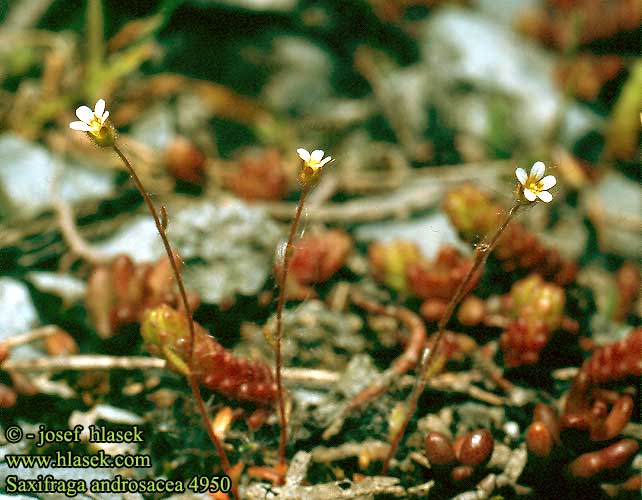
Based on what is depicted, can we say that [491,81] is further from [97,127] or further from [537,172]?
[97,127]

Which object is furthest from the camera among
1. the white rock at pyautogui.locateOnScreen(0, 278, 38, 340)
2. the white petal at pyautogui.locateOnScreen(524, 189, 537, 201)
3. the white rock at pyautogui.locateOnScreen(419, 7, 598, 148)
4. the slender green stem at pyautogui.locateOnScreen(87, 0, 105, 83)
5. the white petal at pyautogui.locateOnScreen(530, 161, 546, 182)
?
the white rock at pyautogui.locateOnScreen(419, 7, 598, 148)

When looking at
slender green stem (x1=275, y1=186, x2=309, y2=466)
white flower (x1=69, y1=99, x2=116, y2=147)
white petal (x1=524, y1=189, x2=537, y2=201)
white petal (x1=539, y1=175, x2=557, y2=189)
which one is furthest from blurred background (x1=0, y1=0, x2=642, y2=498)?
white petal (x1=524, y1=189, x2=537, y2=201)

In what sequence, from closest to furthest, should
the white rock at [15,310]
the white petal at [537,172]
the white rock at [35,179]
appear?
the white petal at [537,172], the white rock at [15,310], the white rock at [35,179]

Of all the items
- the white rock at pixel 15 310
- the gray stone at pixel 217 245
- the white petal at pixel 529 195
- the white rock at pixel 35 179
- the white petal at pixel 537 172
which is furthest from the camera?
the white rock at pixel 35 179

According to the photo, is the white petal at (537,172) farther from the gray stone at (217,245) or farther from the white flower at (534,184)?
the gray stone at (217,245)

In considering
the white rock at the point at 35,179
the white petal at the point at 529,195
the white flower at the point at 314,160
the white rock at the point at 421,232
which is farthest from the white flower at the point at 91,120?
the white rock at the point at 421,232

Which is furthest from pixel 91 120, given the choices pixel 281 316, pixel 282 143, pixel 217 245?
pixel 282 143

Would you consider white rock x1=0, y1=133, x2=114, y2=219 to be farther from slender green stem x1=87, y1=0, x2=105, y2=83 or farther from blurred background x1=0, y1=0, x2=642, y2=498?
slender green stem x1=87, y1=0, x2=105, y2=83

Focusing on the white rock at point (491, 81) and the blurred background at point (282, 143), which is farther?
the white rock at point (491, 81)

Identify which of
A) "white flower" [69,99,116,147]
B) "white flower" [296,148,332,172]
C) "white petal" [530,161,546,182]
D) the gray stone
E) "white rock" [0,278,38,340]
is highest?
"white flower" [69,99,116,147]
